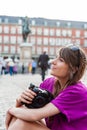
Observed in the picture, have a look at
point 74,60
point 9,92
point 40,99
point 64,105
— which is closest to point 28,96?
point 40,99

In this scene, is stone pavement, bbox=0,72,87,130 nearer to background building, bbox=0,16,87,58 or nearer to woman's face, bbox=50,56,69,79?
woman's face, bbox=50,56,69,79

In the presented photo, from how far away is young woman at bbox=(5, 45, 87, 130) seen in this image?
2496 millimetres

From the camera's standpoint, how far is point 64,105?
2.48m

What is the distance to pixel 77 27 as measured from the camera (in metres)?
88.1

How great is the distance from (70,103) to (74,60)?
29 cm

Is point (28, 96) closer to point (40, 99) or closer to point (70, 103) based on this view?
point (40, 99)

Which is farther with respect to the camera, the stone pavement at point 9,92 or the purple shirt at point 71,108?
the stone pavement at point 9,92

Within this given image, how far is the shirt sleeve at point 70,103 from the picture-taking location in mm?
2477

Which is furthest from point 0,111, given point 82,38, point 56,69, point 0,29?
point 82,38

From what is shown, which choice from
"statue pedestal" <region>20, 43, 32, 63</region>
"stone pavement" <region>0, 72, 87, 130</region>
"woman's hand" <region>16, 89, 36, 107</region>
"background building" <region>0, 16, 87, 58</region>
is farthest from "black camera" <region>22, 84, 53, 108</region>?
"background building" <region>0, 16, 87, 58</region>

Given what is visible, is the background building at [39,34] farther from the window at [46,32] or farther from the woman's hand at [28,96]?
the woman's hand at [28,96]

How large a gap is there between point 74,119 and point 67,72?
33 centimetres

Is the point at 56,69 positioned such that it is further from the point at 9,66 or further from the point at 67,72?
the point at 9,66

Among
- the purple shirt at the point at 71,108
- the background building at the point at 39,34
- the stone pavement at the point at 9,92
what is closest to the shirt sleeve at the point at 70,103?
the purple shirt at the point at 71,108
